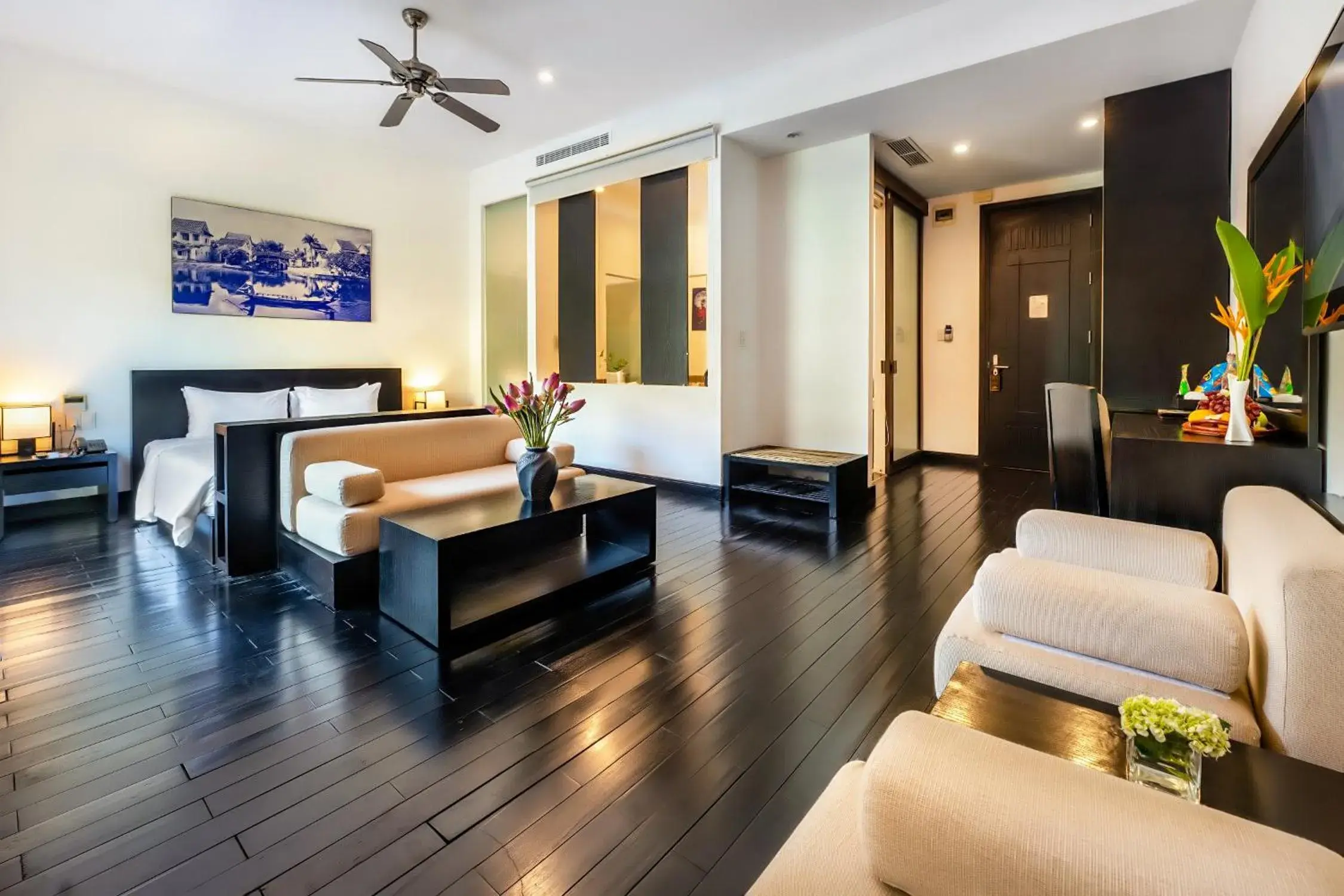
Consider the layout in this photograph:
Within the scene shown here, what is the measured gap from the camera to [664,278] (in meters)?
5.55

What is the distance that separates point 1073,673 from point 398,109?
4909mm

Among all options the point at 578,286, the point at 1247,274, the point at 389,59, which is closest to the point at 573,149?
the point at 578,286

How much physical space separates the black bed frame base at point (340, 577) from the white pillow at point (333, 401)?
8.17 feet

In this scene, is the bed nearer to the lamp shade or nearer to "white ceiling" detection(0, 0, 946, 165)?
the lamp shade

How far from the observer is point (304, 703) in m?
2.01

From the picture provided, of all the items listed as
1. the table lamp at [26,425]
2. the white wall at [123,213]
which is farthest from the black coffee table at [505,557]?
the white wall at [123,213]

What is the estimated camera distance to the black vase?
3.01m

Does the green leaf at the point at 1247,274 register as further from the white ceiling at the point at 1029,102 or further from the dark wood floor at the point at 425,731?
the white ceiling at the point at 1029,102

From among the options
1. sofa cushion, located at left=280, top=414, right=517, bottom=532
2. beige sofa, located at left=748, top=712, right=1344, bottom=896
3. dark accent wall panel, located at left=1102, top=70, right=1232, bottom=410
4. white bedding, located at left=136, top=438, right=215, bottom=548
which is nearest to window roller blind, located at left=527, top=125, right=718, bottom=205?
sofa cushion, located at left=280, top=414, right=517, bottom=532

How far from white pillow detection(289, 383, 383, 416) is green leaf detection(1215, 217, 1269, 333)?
5.32 meters

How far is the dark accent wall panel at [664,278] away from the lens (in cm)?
542

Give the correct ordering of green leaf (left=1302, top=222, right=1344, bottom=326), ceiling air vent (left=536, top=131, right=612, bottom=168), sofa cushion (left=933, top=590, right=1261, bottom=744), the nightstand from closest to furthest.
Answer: sofa cushion (left=933, top=590, right=1261, bottom=744) → green leaf (left=1302, top=222, right=1344, bottom=326) → the nightstand → ceiling air vent (left=536, top=131, right=612, bottom=168)

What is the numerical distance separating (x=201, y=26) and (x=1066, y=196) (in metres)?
7.04

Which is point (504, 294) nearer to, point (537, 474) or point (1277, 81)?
point (537, 474)
